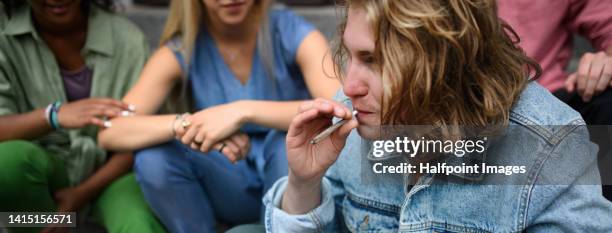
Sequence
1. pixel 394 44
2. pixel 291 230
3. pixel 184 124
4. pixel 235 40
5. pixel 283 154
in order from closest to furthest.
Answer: pixel 394 44 → pixel 291 230 → pixel 184 124 → pixel 283 154 → pixel 235 40

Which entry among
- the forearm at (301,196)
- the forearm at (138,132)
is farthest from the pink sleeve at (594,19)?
the forearm at (138,132)

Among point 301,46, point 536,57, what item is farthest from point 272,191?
point 536,57

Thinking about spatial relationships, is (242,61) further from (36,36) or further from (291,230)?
(291,230)

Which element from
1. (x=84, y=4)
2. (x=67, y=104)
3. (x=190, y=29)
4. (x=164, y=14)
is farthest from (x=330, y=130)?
(x=164, y=14)

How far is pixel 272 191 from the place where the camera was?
1.37 meters

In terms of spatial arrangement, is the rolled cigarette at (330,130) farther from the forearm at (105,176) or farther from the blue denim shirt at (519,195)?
the forearm at (105,176)

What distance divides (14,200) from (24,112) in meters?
0.37

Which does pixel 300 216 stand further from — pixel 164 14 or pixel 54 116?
pixel 164 14

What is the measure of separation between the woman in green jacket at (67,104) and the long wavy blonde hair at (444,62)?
879mm

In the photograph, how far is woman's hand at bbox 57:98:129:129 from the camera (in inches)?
70.1

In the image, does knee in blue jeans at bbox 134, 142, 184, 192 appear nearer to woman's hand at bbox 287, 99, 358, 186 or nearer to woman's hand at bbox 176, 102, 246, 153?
woman's hand at bbox 176, 102, 246, 153

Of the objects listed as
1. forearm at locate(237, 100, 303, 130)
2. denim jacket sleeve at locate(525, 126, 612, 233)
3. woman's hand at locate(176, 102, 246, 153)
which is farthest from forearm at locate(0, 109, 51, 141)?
denim jacket sleeve at locate(525, 126, 612, 233)

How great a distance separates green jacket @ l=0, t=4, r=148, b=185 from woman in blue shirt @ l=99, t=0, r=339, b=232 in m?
0.21

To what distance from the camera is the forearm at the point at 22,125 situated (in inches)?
72.6
